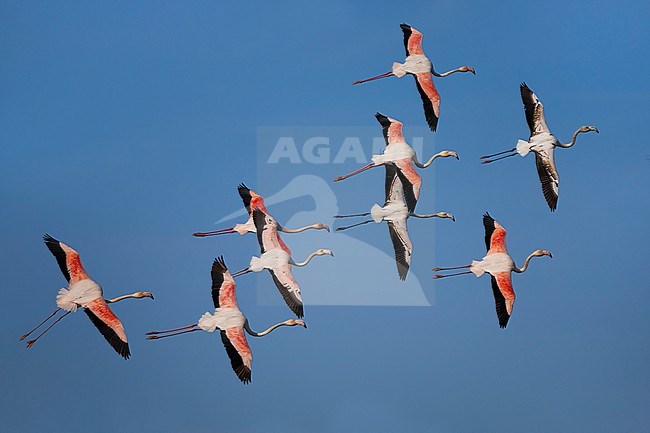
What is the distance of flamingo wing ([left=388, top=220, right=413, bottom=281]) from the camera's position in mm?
6418

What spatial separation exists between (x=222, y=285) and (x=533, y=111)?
1.99 meters

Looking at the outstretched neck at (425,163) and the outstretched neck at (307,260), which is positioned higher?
the outstretched neck at (425,163)

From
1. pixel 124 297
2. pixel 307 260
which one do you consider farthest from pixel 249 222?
pixel 124 297

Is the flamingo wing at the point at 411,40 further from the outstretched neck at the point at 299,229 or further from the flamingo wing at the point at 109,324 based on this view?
the flamingo wing at the point at 109,324

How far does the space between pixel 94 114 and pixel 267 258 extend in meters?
1.32

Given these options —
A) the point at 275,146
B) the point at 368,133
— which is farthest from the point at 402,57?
the point at 275,146

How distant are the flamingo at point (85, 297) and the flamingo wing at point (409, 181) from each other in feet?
5.08

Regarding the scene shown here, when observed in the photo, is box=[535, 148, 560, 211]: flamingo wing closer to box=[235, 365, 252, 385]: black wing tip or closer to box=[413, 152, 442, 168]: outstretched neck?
box=[413, 152, 442, 168]: outstretched neck

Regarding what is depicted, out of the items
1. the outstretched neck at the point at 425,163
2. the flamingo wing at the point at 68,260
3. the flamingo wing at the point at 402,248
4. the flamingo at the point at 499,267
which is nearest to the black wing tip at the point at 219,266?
the flamingo wing at the point at 68,260

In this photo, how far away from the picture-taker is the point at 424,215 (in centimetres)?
648

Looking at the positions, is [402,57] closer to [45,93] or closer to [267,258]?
[267,258]

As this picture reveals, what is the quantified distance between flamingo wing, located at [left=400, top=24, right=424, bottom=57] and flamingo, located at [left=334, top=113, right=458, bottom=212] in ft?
1.34

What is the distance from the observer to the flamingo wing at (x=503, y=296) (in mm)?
6324

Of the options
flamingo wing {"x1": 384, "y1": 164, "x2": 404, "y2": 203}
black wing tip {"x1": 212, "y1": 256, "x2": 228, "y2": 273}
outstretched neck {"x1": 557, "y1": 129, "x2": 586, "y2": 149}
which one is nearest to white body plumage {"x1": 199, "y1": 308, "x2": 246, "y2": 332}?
black wing tip {"x1": 212, "y1": 256, "x2": 228, "y2": 273}
